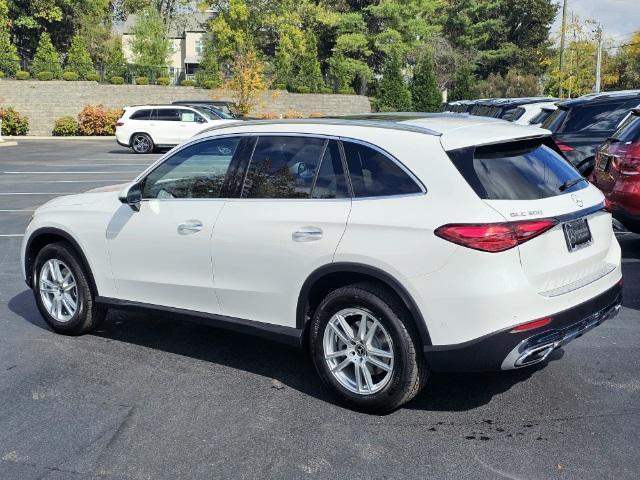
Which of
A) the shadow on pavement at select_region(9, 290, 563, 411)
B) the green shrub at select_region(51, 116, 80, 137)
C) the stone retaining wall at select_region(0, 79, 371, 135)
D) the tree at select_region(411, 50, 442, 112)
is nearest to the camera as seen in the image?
the shadow on pavement at select_region(9, 290, 563, 411)

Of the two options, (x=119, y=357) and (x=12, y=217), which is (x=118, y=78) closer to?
(x=12, y=217)

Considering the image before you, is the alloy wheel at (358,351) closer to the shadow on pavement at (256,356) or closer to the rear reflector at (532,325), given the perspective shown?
the shadow on pavement at (256,356)

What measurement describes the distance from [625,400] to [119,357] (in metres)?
3.63

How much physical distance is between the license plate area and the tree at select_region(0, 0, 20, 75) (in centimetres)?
4156

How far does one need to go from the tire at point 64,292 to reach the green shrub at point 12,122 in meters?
34.0

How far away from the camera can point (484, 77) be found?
61531mm

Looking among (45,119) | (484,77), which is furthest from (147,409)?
(484,77)

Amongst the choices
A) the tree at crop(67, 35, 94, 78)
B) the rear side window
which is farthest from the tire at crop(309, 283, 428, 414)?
the tree at crop(67, 35, 94, 78)

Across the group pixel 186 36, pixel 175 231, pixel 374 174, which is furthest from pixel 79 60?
pixel 374 174

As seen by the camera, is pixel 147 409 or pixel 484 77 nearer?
pixel 147 409

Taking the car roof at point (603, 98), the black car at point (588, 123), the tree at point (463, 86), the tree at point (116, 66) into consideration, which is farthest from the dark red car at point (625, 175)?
the tree at point (463, 86)

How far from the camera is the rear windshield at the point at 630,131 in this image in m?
8.17

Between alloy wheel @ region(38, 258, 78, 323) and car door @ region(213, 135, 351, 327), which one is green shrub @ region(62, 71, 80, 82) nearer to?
alloy wheel @ region(38, 258, 78, 323)

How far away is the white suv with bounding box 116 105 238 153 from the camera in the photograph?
2814 centimetres
